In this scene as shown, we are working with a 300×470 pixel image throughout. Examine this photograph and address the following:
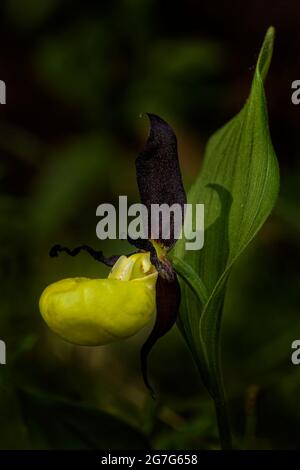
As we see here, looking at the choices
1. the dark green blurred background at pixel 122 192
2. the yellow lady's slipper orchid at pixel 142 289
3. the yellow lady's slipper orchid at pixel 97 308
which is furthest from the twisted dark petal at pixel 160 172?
the dark green blurred background at pixel 122 192

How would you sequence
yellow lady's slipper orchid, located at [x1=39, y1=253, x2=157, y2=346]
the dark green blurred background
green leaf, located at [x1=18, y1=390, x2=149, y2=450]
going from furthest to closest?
the dark green blurred background, green leaf, located at [x1=18, y1=390, x2=149, y2=450], yellow lady's slipper orchid, located at [x1=39, y1=253, x2=157, y2=346]

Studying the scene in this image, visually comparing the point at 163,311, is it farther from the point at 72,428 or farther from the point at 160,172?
the point at 72,428

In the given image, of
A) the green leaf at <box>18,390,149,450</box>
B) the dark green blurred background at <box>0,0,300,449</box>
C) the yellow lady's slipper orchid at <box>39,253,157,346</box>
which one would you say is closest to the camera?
Answer: the yellow lady's slipper orchid at <box>39,253,157,346</box>

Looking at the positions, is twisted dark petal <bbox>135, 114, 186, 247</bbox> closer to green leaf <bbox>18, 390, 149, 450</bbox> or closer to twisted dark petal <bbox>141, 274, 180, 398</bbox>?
twisted dark petal <bbox>141, 274, 180, 398</bbox>

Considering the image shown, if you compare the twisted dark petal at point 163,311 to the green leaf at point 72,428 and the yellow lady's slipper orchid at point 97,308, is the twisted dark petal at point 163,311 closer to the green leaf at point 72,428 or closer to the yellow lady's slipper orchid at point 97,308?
the yellow lady's slipper orchid at point 97,308

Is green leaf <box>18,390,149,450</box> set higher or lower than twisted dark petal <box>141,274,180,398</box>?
lower

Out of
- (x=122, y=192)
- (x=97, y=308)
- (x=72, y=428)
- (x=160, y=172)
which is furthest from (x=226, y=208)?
(x=122, y=192)

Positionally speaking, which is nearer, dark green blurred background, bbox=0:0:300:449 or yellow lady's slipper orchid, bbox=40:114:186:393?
yellow lady's slipper orchid, bbox=40:114:186:393

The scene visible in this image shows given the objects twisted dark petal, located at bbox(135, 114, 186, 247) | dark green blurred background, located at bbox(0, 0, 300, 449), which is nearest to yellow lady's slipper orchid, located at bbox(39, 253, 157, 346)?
twisted dark petal, located at bbox(135, 114, 186, 247)
